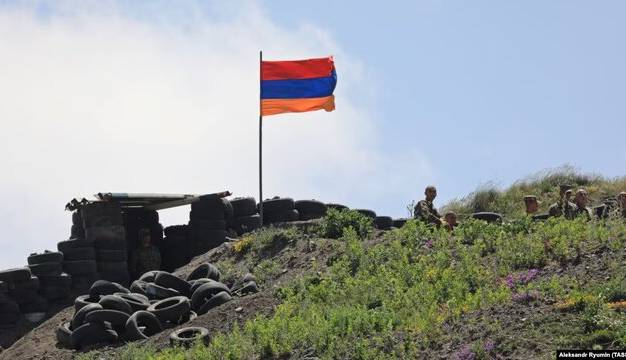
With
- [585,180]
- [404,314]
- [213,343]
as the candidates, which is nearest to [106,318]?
[213,343]

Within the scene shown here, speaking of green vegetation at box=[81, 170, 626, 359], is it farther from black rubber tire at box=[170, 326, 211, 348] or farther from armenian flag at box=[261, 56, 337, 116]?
armenian flag at box=[261, 56, 337, 116]

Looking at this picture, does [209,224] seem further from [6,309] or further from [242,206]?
[6,309]

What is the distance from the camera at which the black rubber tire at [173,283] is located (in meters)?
19.6

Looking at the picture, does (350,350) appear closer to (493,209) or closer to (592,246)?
(592,246)

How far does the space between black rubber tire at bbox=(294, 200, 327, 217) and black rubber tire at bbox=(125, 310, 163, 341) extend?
8.28 meters

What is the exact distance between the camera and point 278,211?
25.4 meters

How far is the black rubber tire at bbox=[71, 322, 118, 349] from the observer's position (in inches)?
699

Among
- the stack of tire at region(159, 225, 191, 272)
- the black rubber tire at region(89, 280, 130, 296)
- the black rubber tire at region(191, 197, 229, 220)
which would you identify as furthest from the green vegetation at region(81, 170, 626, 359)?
the stack of tire at region(159, 225, 191, 272)

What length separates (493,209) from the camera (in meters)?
31.4

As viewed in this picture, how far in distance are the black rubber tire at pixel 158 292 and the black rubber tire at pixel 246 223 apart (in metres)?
5.79

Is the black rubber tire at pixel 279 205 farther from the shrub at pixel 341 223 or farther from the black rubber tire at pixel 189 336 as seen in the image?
the black rubber tire at pixel 189 336

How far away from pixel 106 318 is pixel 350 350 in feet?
17.7

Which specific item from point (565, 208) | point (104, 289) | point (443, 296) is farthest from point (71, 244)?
point (443, 296)

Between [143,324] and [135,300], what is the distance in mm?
1019
